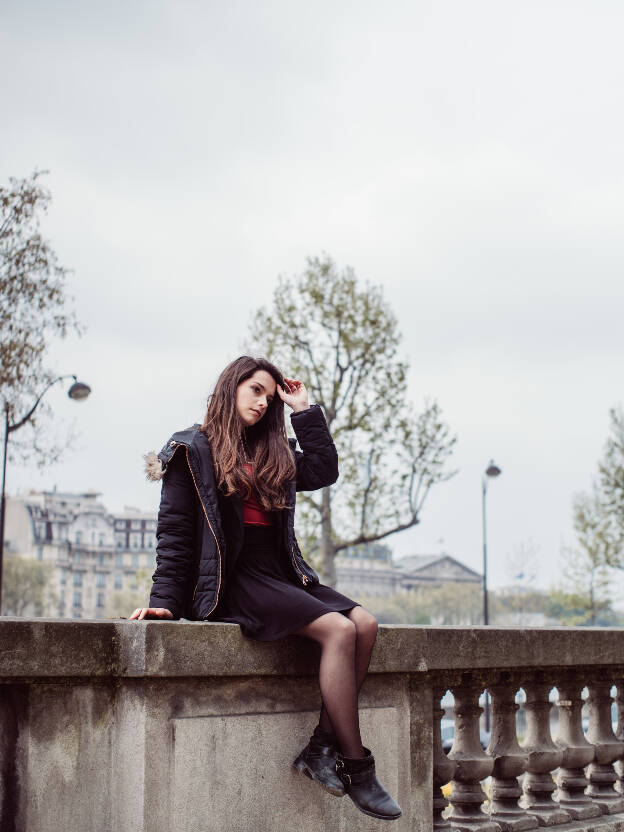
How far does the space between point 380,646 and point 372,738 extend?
0.35 metres

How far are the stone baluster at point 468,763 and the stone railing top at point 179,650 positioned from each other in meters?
0.16

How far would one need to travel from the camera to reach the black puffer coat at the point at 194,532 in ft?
12.1

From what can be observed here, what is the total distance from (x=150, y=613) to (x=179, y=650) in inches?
11.8

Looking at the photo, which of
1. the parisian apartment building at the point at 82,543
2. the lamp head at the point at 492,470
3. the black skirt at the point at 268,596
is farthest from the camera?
the parisian apartment building at the point at 82,543

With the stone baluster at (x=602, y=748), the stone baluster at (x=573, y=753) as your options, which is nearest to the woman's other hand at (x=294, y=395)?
the stone baluster at (x=573, y=753)

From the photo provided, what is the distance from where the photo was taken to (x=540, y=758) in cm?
473

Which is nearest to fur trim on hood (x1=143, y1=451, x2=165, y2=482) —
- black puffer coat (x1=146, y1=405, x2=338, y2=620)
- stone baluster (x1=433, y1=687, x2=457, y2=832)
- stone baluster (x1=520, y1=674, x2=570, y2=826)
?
black puffer coat (x1=146, y1=405, x2=338, y2=620)

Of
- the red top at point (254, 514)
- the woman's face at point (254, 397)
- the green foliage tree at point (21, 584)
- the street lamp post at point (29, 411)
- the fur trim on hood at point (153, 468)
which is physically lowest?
the green foliage tree at point (21, 584)

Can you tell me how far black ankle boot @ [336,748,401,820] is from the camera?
3.54m

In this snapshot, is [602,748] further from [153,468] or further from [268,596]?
[153,468]

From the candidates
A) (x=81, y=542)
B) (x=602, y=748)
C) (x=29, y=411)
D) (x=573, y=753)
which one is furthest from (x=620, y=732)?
(x=81, y=542)

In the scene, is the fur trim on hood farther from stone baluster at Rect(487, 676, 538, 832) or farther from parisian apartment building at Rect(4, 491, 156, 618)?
parisian apartment building at Rect(4, 491, 156, 618)

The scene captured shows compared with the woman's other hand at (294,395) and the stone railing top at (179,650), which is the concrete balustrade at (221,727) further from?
the woman's other hand at (294,395)

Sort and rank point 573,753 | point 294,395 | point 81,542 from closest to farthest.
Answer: point 294,395
point 573,753
point 81,542
